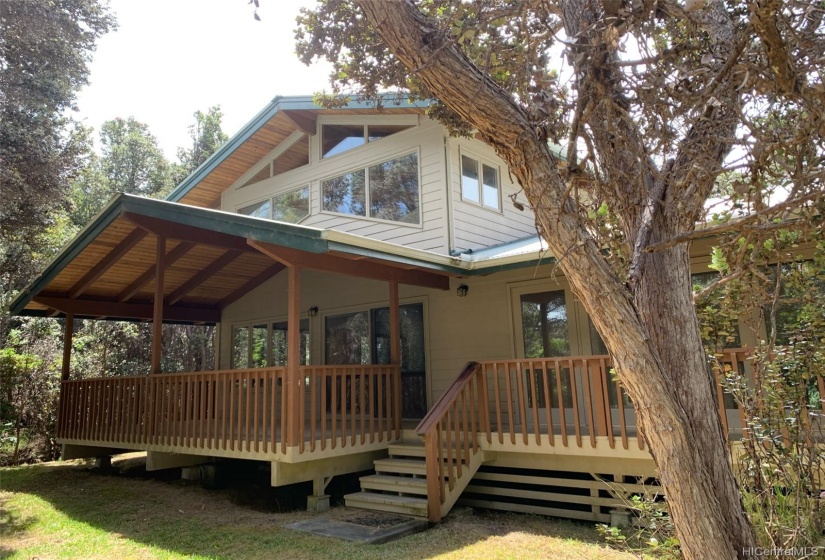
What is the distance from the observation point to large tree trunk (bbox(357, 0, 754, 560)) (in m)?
2.36

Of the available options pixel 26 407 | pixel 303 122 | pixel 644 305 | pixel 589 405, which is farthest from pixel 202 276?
pixel 644 305

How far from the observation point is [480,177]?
399 inches

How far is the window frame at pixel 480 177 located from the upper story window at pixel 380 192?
0.73 meters

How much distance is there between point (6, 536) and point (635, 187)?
7059 millimetres

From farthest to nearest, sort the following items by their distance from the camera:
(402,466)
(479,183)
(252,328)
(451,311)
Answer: (252,328) → (479,183) → (451,311) → (402,466)

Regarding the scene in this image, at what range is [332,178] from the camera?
10.9m

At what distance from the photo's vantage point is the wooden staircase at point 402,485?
628 cm

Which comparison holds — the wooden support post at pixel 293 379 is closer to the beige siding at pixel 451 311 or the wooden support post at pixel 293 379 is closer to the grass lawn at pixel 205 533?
the grass lawn at pixel 205 533

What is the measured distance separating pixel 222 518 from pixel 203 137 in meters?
26.9

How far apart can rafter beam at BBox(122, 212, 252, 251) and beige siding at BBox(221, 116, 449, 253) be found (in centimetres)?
243

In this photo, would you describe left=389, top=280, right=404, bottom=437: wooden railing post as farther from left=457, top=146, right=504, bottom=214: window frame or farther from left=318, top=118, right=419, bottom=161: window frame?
left=318, top=118, right=419, bottom=161: window frame

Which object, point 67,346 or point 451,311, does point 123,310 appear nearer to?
point 67,346

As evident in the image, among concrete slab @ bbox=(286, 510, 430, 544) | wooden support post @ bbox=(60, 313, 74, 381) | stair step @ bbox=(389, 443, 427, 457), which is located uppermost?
wooden support post @ bbox=(60, 313, 74, 381)

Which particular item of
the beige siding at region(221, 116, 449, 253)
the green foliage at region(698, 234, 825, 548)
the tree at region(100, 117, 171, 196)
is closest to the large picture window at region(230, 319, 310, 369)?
the beige siding at region(221, 116, 449, 253)
